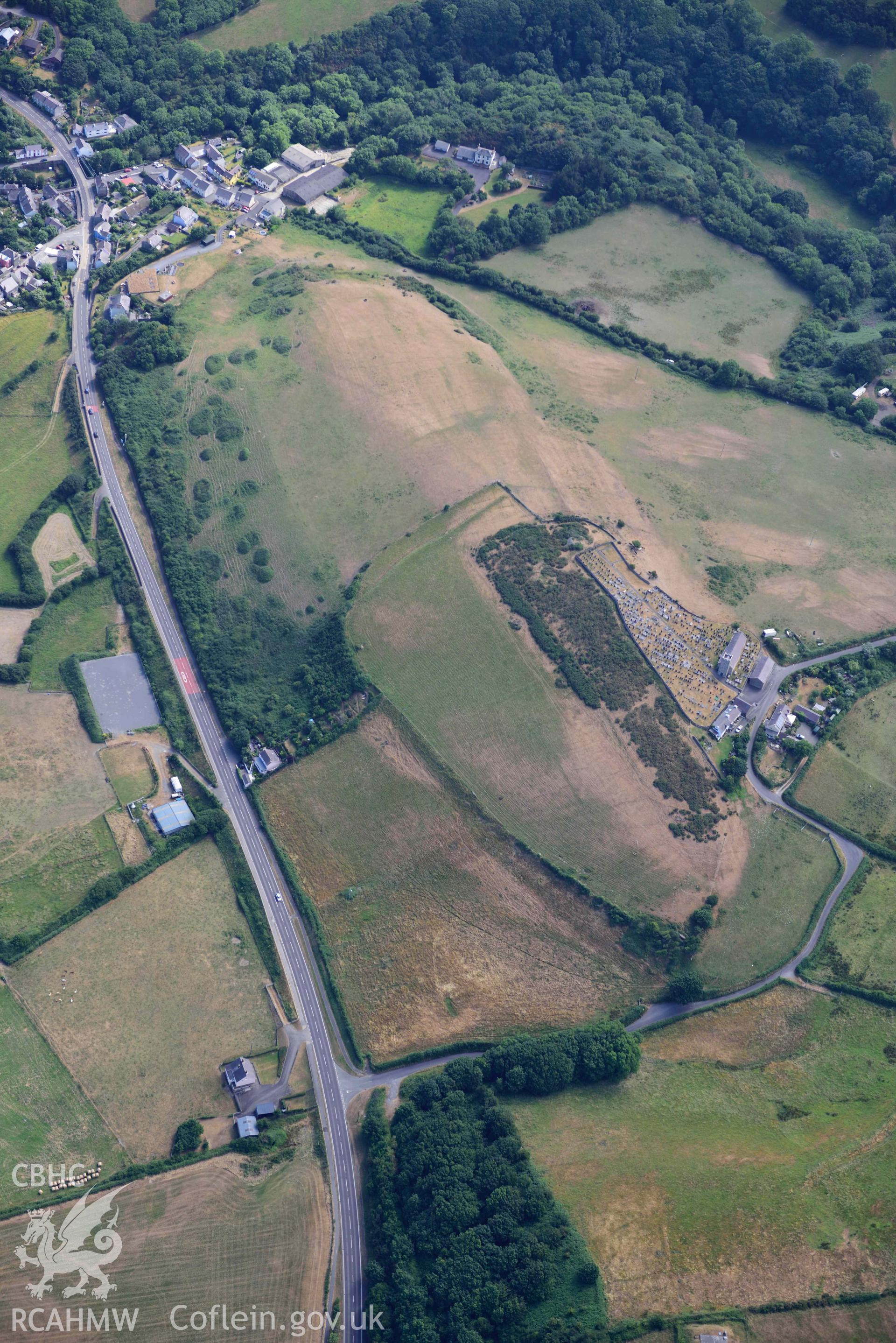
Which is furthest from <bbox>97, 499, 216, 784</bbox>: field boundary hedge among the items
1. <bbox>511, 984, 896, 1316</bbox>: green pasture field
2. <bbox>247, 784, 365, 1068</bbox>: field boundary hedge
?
<bbox>511, 984, 896, 1316</bbox>: green pasture field

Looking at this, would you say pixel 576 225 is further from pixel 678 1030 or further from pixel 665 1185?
pixel 665 1185

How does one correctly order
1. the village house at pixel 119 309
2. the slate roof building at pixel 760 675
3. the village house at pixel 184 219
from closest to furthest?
the slate roof building at pixel 760 675, the village house at pixel 119 309, the village house at pixel 184 219

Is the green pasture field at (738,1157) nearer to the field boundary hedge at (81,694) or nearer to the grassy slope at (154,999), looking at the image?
the grassy slope at (154,999)

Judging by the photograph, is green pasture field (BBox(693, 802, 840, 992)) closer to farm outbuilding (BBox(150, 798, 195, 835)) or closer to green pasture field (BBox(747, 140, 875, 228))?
farm outbuilding (BBox(150, 798, 195, 835))

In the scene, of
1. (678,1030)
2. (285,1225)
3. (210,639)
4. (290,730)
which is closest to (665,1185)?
(678,1030)

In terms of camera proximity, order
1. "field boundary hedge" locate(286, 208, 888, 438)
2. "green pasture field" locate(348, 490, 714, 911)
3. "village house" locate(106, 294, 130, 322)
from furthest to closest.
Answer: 1. "village house" locate(106, 294, 130, 322)
2. "field boundary hedge" locate(286, 208, 888, 438)
3. "green pasture field" locate(348, 490, 714, 911)

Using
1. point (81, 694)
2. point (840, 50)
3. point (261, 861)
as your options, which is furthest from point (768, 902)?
point (840, 50)

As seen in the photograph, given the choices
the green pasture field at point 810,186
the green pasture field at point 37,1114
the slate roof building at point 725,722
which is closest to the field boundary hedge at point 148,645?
the green pasture field at point 37,1114
